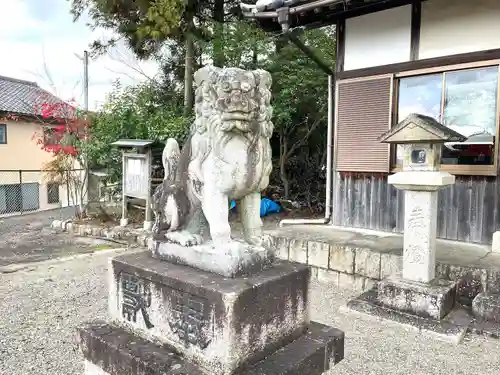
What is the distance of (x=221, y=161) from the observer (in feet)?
6.91

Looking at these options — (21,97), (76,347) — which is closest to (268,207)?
(76,347)

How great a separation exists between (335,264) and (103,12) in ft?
30.1

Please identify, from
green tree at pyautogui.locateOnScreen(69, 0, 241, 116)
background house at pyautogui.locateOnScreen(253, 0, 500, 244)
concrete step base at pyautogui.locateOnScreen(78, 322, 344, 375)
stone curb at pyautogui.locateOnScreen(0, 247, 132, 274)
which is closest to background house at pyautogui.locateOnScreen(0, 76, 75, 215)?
green tree at pyautogui.locateOnScreen(69, 0, 241, 116)

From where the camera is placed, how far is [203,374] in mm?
1915

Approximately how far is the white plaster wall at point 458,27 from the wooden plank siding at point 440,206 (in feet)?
6.07

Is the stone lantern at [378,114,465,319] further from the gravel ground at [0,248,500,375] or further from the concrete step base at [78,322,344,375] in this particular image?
the concrete step base at [78,322,344,375]

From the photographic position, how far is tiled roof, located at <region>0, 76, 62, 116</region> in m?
16.0

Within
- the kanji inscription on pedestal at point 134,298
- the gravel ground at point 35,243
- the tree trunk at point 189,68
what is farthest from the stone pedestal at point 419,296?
the tree trunk at point 189,68

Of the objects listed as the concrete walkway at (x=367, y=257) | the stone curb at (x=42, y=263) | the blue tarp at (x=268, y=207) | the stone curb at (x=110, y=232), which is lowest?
the stone curb at (x=42, y=263)

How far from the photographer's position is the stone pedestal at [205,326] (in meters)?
1.90

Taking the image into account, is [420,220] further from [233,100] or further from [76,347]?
[76,347]

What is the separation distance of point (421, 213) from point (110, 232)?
22.3 ft

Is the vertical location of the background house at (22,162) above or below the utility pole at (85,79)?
below

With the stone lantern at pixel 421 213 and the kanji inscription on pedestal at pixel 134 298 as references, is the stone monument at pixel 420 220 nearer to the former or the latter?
the stone lantern at pixel 421 213
